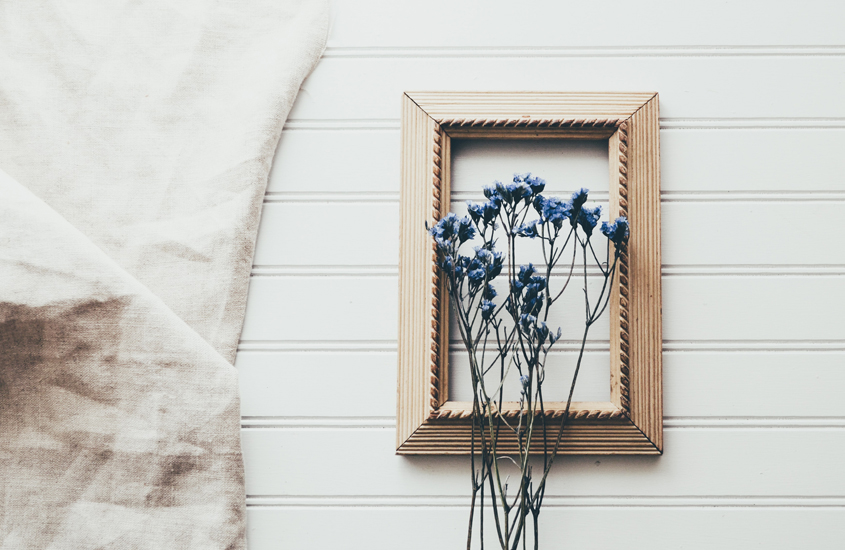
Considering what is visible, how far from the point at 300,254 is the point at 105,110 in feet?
1.28

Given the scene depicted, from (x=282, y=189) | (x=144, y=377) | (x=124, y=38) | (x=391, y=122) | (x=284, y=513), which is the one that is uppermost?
(x=124, y=38)

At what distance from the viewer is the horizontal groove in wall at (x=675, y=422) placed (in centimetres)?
80

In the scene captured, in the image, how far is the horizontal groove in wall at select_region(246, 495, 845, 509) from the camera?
0.79 m

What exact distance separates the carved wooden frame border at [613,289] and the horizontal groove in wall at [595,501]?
0.27ft

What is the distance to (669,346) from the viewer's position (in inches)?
31.7

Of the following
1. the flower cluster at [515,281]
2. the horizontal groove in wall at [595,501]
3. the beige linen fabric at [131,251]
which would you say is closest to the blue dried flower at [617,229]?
the flower cluster at [515,281]

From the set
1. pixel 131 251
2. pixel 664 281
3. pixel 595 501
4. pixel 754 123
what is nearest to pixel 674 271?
pixel 664 281

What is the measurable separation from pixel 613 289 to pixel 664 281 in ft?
0.31

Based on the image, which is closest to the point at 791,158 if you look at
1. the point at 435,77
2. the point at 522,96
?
the point at 522,96

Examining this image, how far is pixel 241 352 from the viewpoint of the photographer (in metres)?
0.81

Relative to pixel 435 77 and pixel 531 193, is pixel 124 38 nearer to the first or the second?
pixel 435 77

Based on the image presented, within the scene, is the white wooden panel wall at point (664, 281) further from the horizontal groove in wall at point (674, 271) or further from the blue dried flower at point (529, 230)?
the blue dried flower at point (529, 230)

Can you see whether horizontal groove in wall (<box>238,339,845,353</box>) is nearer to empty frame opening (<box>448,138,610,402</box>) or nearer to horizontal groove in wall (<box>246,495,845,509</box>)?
empty frame opening (<box>448,138,610,402</box>)

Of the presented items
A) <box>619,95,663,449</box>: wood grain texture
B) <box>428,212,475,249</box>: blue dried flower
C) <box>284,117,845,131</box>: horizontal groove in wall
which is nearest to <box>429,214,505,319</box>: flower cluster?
<box>428,212,475,249</box>: blue dried flower
